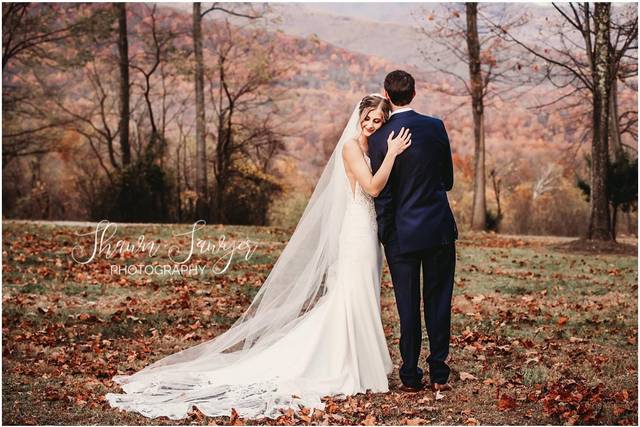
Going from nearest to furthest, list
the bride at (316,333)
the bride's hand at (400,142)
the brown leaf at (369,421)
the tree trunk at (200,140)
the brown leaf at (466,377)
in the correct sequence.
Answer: the brown leaf at (369,421) → the bride's hand at (400,142) → the bride at (316,333) → the brown leaf at (466,377) → the tree trunk at (200,140)

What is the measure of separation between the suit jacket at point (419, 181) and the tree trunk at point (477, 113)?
1377 centimetres

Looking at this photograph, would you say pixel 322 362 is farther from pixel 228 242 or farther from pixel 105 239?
pixel 105 239

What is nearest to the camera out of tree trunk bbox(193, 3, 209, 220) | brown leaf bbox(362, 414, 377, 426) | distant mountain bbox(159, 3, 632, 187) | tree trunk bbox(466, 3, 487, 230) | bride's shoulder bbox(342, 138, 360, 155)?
brown leaf bbox(362, 414, 377, 426)

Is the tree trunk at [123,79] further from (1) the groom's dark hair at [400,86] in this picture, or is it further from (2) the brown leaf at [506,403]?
(2) the brown leaf at [506,403]

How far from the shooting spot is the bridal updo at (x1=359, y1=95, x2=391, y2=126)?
17.1 feet

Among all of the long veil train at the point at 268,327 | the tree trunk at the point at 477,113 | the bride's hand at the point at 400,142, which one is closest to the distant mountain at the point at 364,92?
the tree trunk at the point at 477,113

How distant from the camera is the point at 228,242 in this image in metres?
14.2

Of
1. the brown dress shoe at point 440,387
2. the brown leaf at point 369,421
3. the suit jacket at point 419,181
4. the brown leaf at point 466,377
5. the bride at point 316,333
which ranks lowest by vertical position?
the brown leaf at point 369,421

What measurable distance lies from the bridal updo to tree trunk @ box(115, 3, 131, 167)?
45.0 feet

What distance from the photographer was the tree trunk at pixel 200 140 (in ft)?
58.4

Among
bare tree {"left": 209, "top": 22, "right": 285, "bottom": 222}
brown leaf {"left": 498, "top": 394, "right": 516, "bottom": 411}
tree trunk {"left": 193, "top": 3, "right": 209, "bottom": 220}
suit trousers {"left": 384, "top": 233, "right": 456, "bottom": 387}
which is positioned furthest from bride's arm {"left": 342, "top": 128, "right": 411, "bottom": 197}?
bare tree {"left": 209, "top": 22, "right": 285, "bottom": 222}

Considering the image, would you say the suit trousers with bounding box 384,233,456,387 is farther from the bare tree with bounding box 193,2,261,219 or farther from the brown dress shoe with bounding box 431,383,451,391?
the bare tree with bounding box 193,2,261,219

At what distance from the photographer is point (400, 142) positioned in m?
4.99

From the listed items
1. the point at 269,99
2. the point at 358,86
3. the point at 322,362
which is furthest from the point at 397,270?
the point at 358,86
